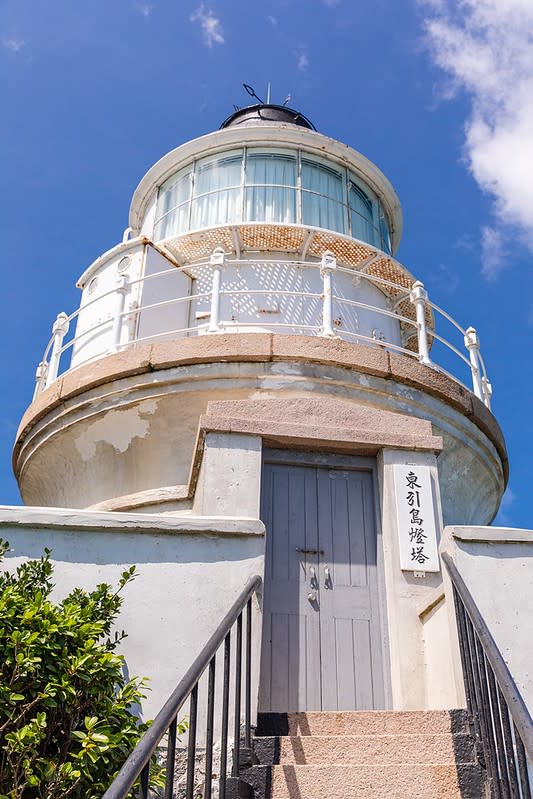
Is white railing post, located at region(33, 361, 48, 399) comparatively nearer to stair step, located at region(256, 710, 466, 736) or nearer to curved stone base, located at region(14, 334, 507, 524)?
curved stone base, located at region(14, 334, 507, 524)

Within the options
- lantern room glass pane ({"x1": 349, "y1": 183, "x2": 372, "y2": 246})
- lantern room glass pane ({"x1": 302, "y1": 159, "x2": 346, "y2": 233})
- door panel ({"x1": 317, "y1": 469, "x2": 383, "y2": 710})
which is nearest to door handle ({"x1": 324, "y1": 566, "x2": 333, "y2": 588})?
door panel ({"x1": 317, "y1": 469, "x2": 383, "y2": 710})

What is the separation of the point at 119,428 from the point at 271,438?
2.46m

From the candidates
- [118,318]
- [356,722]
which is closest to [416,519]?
[356,722]

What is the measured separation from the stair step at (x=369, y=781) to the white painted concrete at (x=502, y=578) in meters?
1.04

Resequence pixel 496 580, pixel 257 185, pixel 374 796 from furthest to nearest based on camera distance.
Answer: pixel 257 185, pixel 496 580, pixel 374 796

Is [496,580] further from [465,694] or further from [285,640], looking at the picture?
[285,640]

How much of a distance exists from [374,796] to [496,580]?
1790 mm

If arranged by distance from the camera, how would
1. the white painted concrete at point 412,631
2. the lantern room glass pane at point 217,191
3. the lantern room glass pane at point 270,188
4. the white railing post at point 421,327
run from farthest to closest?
the lantern room glass pane at point 217,191 → the lantern room glass pane at point 270,188 → the white railing post at point 421,327 → the white painted concrete at point 412,631

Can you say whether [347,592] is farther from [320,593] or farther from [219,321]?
[219,321]

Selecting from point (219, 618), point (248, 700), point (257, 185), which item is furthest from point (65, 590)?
point (257, 185)

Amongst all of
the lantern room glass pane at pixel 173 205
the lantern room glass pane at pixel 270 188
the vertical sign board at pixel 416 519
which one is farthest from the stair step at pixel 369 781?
the lantern room glass pane at pixel 173 205

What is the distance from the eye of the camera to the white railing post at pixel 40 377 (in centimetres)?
986

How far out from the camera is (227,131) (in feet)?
37.5

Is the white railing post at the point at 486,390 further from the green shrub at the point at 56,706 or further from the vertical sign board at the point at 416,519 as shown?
the green shrub at the point at 56,706
